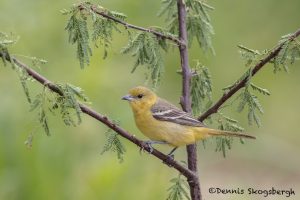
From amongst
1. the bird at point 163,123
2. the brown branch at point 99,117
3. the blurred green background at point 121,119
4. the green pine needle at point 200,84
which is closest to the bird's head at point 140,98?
the bird at point 163,123

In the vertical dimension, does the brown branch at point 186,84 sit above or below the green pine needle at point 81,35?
below

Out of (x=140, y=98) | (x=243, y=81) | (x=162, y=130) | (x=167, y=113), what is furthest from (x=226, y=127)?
(x=140, y=98)

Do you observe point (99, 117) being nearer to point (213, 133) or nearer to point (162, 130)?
point (213, 133)

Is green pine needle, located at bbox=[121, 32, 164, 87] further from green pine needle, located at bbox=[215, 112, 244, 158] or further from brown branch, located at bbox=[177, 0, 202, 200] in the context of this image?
green pine needle, located at bbox=[215, 112, 244, 158]

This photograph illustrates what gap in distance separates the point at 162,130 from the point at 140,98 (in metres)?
0.34

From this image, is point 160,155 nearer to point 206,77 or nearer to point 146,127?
point 206,77

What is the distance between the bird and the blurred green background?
0.48 metres

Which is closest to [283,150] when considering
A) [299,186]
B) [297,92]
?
[299,186]

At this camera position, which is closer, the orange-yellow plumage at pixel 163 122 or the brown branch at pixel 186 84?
the brown branch at pixel 186 84

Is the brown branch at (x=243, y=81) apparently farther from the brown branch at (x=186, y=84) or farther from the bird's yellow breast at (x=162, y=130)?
the bird's yellow breast at (x=162, y=130)

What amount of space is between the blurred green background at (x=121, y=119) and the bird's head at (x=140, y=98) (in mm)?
453

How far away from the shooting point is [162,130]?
173 inches

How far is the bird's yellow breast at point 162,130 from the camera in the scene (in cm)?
421

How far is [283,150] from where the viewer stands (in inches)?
268
